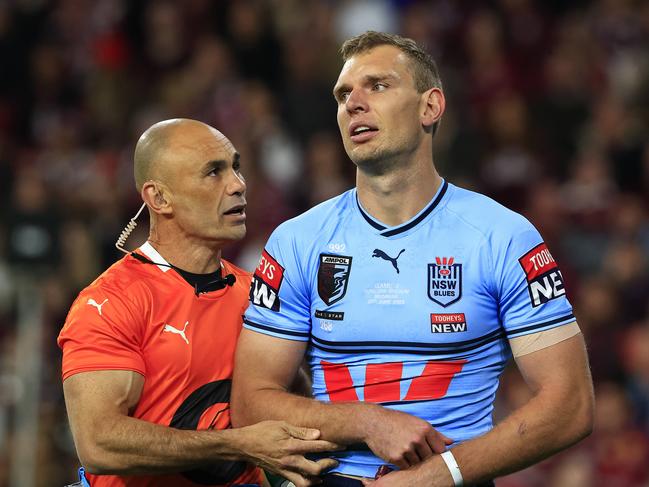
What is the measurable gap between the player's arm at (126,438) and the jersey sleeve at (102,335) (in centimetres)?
4

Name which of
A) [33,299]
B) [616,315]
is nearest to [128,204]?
[33,299]

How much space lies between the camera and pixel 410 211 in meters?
4.24

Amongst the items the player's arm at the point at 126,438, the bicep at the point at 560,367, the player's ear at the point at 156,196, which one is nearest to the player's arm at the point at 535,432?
the bicep at the point at 560,367

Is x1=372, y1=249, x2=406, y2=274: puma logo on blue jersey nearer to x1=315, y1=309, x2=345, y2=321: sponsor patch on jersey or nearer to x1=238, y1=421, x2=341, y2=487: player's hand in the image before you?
x1=315, y1=309, x2=345, y2=321: sponsor patch on jersey

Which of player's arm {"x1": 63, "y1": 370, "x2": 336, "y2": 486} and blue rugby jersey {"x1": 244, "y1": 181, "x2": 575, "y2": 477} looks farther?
player's arm {"x1": 63, "y1": 370, "x2": 336, "y2": 486}

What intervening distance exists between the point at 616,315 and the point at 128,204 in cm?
426

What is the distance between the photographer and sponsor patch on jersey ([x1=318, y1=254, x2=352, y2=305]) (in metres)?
4.14

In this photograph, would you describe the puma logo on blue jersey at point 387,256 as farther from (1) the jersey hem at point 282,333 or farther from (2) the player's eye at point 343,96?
(2) the player's eye at point 343,96

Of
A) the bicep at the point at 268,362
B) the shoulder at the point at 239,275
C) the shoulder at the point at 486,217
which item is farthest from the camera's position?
the shoulder at the point at 239,275

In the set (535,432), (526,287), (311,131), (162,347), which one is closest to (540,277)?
(526,287)

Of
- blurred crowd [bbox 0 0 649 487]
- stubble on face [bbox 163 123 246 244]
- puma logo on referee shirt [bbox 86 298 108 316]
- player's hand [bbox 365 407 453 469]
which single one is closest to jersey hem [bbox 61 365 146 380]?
puma logo on referee shirt [bbox 86 298 108 316]

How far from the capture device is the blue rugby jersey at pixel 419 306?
158 inches

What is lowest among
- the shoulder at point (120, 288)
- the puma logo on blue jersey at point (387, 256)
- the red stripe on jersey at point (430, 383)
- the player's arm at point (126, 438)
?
the player's arm at point (126, 438)

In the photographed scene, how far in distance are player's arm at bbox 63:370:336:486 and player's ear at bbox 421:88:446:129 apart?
4.14 ft
